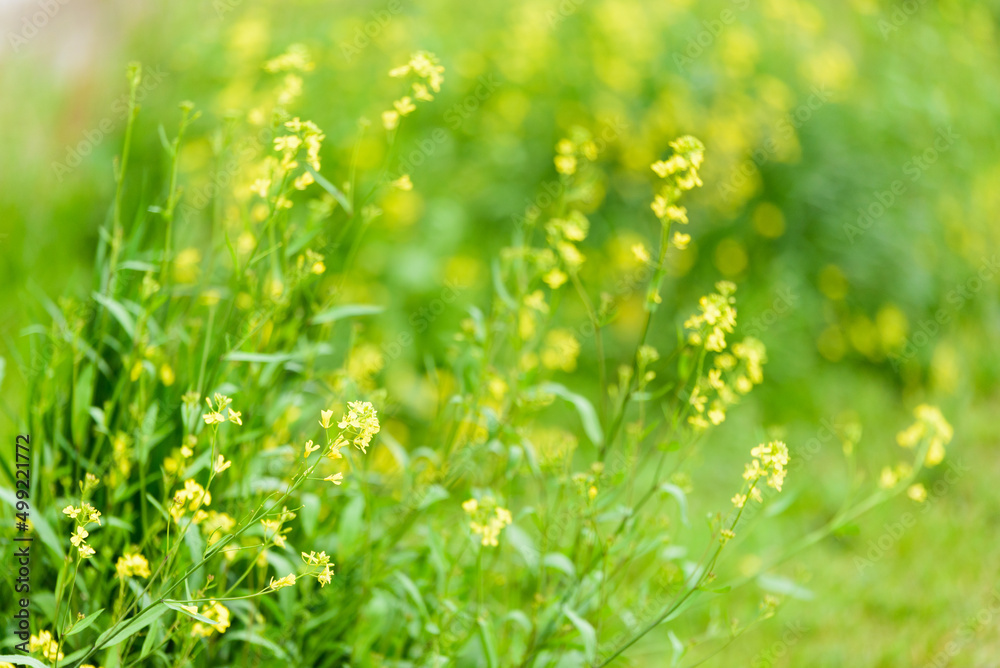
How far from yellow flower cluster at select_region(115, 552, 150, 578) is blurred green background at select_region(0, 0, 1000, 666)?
1.81m

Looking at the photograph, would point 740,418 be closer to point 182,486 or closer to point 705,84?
point 705,84

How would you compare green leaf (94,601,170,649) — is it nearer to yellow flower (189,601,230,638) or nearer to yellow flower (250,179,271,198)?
yellow flower (189,601,230,638)

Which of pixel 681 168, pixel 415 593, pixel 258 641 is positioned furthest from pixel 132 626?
pixel 681 168

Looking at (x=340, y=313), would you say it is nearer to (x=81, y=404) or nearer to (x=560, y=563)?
(x=81, y=404)

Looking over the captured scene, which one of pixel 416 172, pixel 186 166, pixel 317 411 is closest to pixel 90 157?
pixel 186 166

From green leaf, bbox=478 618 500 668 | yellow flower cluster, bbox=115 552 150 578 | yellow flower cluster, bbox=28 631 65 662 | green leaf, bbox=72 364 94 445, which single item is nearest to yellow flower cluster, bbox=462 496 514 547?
green leaf, bbox=478 618 500 668

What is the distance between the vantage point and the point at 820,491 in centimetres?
332

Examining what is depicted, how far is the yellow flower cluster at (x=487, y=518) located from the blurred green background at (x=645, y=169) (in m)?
1.75

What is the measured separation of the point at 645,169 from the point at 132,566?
120 inches

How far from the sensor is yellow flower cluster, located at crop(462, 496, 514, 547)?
1.53 meters

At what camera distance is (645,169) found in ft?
13.3

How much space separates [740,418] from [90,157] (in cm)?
284

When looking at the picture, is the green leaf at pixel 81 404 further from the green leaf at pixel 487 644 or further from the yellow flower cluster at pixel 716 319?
the yellow flower cluster at pixel 716 319

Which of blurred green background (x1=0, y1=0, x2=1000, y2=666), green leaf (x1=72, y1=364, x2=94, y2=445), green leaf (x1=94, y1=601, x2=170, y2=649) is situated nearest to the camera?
green leaf (x1=94, y1=601, x2=170, y2=649)
